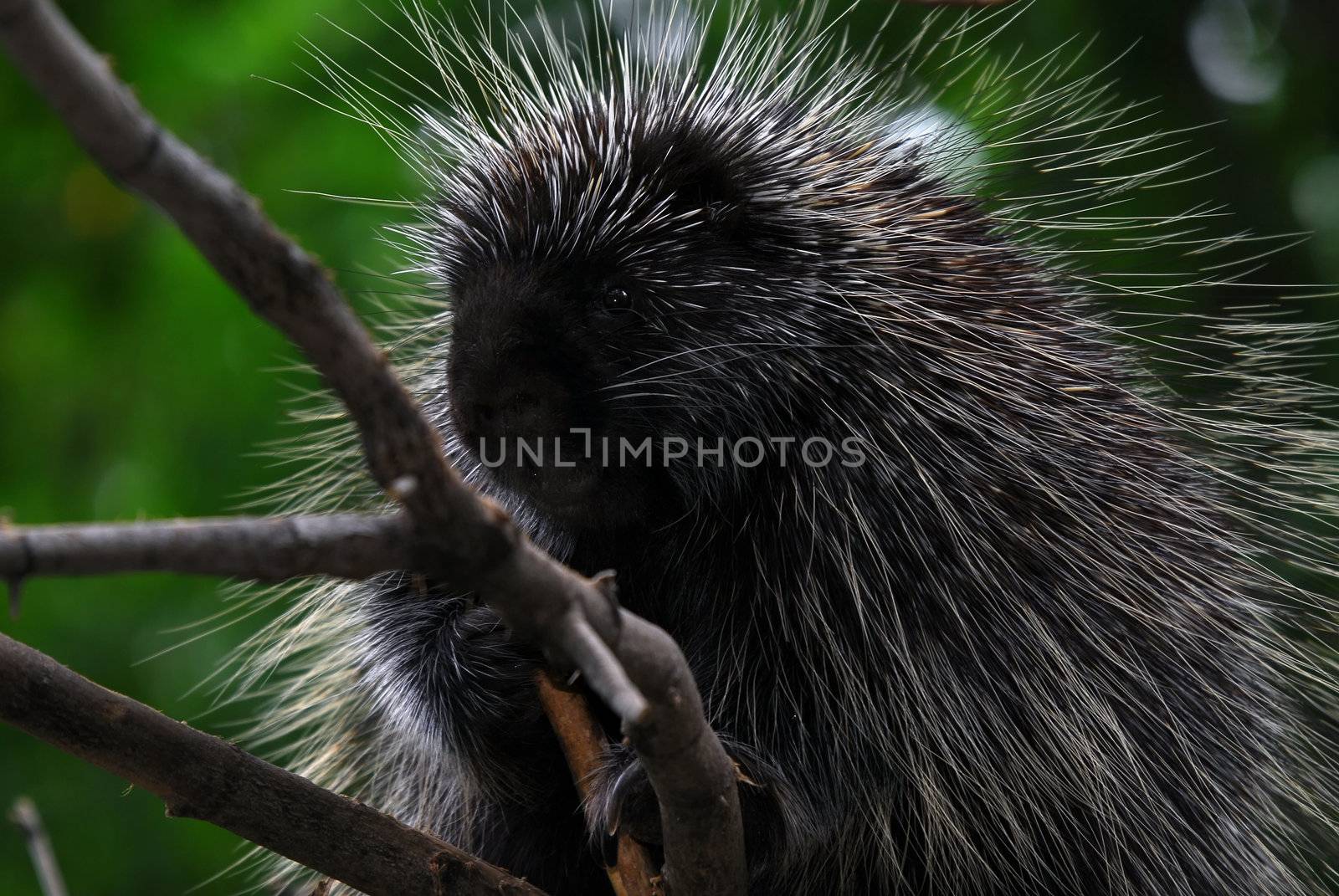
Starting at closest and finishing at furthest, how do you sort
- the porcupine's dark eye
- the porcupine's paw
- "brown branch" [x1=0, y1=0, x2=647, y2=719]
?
1. "brown branch" [x1=0, y1=0, x2=647, y2=719]
2. the porcupine's paw
3. the porcupine's dark eye

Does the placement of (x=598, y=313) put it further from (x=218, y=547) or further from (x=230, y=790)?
(x=218, y=547)

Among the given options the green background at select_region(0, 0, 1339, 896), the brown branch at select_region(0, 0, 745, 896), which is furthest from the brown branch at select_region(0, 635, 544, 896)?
the green background at select_region(0, 0, 1339, 896)

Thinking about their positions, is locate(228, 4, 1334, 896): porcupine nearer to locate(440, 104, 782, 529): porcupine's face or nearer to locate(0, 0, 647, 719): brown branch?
locate(440, 104, 782, 529): porcupine's face

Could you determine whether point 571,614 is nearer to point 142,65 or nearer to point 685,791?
point 685,791

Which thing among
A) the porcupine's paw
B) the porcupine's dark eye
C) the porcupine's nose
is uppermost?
the porcupine's dark eye

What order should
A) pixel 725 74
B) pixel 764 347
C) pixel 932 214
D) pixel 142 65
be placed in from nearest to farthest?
pixel 764 347 < pixel 932 214 < pixel 725 74 < pixel 142 65

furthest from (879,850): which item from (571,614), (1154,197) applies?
(1154,197)
